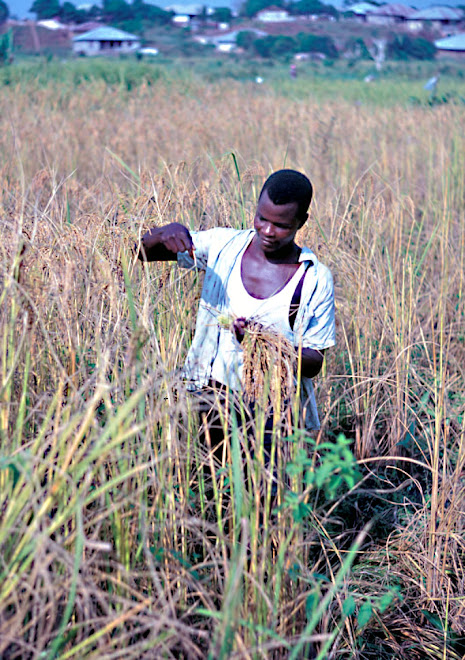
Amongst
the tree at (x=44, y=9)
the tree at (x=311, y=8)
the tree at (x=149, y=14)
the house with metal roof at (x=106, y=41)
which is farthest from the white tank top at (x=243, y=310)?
the tree at (x=44, y=9)

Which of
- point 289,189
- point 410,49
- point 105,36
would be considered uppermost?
point 289,189

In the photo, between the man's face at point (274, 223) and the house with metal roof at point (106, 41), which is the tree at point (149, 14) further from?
the man's face at point (274, 223)

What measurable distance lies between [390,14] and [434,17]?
6234 mm

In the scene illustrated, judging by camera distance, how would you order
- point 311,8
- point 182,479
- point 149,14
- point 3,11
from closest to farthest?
1. point 182,479
2. point 3,11
3. point 149,14
4. point 311,8

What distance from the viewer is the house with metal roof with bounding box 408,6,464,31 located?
199 ft

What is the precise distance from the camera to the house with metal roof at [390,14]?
185ft

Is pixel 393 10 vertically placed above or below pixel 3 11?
above

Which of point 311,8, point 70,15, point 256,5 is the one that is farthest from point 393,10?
point 70,15

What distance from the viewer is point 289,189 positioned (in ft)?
5.77

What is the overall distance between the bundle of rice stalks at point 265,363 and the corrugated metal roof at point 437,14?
2561 inches

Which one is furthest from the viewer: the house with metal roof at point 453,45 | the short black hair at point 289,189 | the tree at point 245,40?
the tree at point 245,40

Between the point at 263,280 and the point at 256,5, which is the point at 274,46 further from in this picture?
the point at 263,280

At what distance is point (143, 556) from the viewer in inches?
54.9

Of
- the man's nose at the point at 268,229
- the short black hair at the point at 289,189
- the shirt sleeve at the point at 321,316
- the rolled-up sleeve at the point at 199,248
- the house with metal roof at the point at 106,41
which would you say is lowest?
the house with metal roof at the point at 106,41
